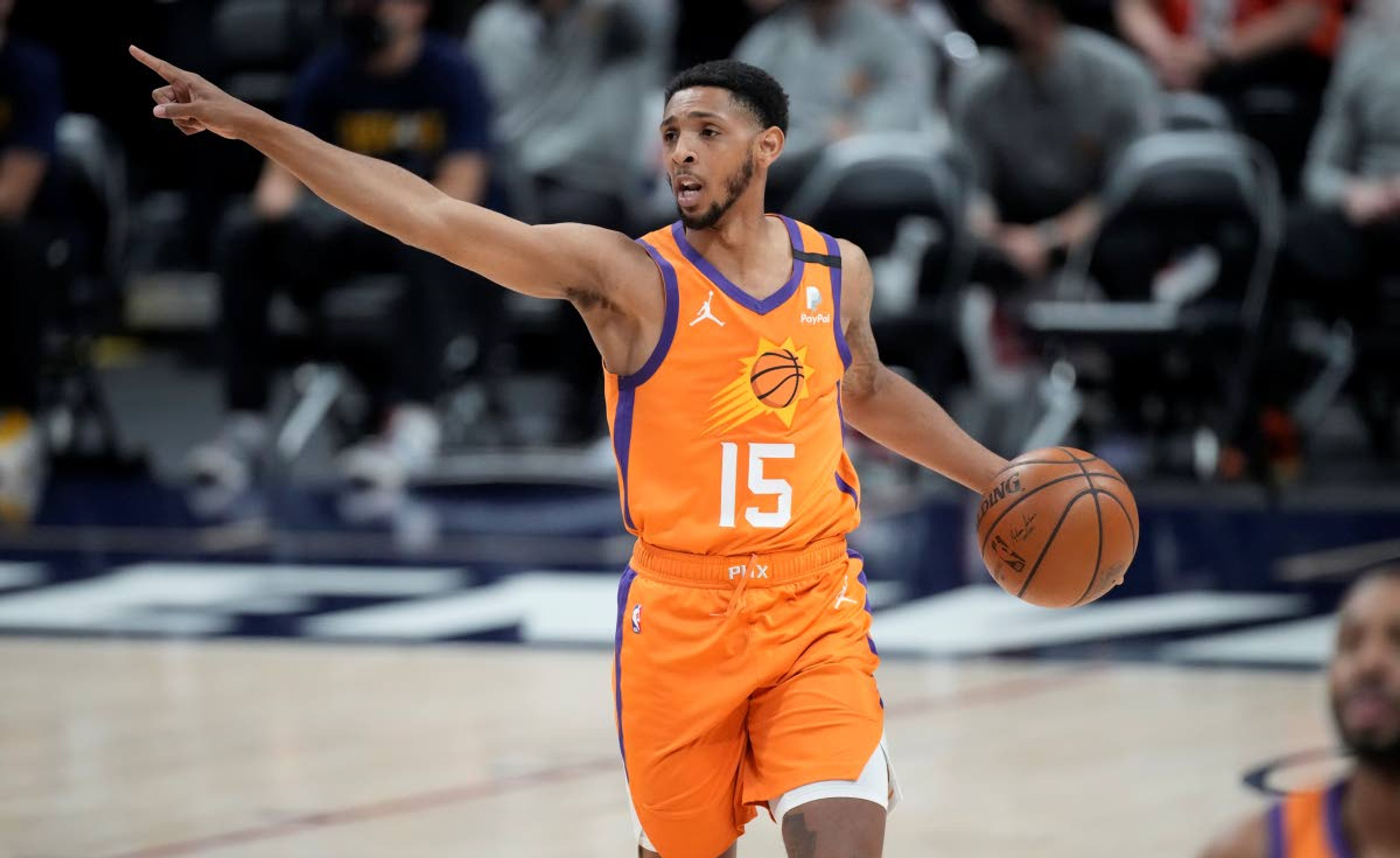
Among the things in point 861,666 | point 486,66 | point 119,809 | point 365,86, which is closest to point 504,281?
point 861,666

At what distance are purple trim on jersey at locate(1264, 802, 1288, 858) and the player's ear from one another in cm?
180

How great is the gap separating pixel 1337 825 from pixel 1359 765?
75 mm

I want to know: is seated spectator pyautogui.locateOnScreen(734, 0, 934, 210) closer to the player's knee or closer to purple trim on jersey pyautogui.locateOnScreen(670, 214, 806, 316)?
purple trim on jersey pyautogui.locateOnScreen(670, 214, 806, 316)

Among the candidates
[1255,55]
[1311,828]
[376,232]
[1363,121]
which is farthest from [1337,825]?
[1255,55]

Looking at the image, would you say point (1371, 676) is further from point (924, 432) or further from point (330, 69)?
point (330, 69)

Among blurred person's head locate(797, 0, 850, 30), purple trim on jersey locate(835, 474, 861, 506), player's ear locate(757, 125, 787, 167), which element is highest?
blurred person's head locate(797, 0, 850, 30)

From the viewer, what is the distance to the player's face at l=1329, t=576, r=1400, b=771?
2379mm

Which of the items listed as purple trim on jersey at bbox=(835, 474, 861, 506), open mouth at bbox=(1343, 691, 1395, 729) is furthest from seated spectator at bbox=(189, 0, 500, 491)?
open mouth at bbox=(1343, 691, 1395, 729)

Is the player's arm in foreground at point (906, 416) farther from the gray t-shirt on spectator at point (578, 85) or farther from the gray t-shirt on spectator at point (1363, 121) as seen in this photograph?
the gray t-shirt on spectator at point (578, 85)

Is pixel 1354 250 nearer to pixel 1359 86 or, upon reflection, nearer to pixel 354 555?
pixel 1359 86

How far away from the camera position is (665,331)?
392 centimetres

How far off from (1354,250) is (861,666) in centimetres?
679

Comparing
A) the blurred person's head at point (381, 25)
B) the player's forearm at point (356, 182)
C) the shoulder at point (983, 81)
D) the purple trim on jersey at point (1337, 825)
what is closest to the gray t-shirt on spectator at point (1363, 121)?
the shoulder at point (983, 81)

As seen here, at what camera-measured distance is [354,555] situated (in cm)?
920
